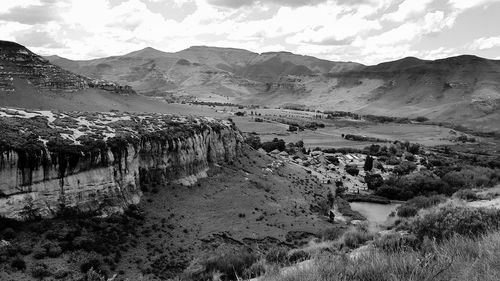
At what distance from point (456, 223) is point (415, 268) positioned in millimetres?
8110

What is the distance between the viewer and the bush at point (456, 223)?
13.8 meters

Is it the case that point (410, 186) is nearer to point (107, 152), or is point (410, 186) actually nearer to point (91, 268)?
point (107, 152)

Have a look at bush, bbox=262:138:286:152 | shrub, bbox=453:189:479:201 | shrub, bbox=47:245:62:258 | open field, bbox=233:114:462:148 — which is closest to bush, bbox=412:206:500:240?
shrub, bbox=453:189:479:201

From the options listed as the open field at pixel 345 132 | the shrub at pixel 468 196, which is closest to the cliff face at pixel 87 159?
the shrub at pixel 468 196

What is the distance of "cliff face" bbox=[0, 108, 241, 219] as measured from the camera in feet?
93.9

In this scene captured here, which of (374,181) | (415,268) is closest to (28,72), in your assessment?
(374,181)

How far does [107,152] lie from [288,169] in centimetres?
3787

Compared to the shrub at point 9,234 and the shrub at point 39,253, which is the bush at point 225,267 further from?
the shrub at point 9,234

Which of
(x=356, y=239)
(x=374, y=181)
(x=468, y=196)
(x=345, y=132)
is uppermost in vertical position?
(x=356, y=239)

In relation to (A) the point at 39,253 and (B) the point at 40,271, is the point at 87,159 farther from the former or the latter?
(B) the point at 40,271

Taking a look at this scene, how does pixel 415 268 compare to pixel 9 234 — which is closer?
pixel 415 268

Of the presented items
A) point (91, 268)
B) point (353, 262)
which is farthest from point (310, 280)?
point (91, 268)

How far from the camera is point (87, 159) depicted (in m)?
32.7

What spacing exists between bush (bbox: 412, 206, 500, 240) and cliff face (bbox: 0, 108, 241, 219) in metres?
24.1
